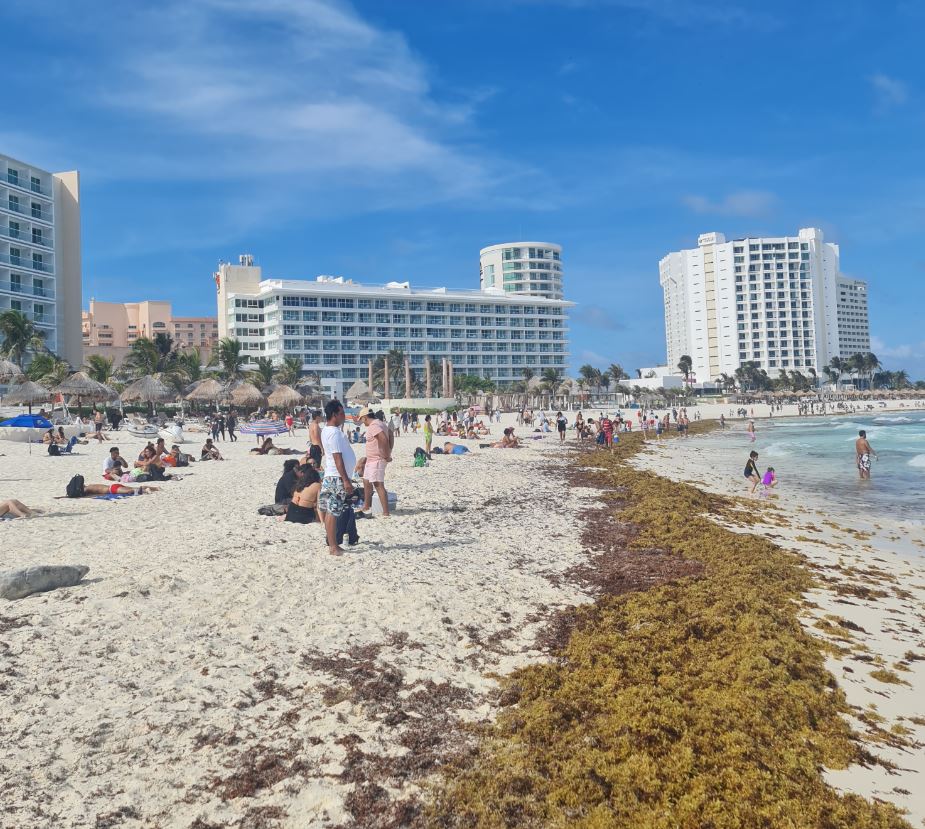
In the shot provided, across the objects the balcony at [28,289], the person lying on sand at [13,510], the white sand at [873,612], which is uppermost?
the balcony at [28,289]

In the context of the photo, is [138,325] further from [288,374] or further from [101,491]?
[101,491]

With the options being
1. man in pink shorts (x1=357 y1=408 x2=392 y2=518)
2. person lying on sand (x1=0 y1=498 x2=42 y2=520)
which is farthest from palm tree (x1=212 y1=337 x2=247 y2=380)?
man in pink shorts (x1=357 y1=408 x2=392 y2=518)

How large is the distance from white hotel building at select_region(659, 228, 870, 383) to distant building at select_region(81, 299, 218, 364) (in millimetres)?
102496

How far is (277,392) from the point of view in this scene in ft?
169

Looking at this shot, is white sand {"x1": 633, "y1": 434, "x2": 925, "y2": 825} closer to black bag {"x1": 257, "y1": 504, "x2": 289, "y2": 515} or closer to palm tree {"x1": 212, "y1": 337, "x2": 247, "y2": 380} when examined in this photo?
black bag {"x1": 257, "y1": 504, "x2": 289, "y2": 515}

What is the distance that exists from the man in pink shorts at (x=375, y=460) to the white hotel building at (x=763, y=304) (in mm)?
140217

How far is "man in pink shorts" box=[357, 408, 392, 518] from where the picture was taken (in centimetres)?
963

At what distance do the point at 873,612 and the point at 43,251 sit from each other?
74.1 meters

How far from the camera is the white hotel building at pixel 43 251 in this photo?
59.4 metres

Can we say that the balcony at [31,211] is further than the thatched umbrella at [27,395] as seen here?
Yes

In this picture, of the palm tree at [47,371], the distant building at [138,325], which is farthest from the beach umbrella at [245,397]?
the distant building at [138,325]

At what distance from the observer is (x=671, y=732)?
411cm

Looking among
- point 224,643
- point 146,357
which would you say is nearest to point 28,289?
point 146,357

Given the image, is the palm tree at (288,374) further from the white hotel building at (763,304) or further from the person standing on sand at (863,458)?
Answer: the white hotel building at (763,304)
